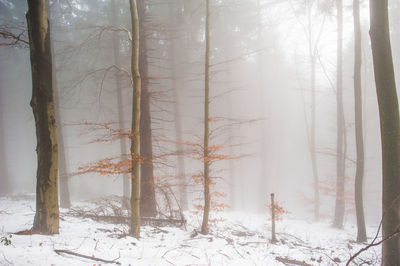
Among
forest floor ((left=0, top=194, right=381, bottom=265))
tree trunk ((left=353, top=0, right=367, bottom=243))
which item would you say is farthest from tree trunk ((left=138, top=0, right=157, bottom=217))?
tree trunk ((left=353, top=0, right=367, bottom=243))

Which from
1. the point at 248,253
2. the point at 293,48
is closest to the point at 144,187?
the point at 248,253

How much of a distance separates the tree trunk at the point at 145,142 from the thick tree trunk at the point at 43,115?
128 inches

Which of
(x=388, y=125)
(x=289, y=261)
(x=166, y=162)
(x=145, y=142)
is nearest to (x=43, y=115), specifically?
(x=145, y=142)

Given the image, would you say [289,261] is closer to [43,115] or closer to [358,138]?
[358,138]

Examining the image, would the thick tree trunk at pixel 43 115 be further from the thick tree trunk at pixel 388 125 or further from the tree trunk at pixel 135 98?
the thick tree trunk at pixel 388 125

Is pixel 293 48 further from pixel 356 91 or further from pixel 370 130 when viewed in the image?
pixel 370 130

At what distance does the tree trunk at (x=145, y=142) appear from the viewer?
753cm

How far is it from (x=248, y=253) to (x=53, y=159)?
5.07 meters

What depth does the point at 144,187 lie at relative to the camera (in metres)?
7.62

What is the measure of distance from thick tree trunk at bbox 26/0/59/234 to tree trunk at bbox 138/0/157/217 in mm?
3258

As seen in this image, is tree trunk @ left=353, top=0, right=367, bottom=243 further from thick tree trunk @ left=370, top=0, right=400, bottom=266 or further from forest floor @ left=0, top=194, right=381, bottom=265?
thick tree trunk @ left=370, top=0, right=400, bottom=266

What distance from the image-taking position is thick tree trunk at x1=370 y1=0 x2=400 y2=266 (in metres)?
4.09

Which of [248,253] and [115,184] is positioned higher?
[248,253]

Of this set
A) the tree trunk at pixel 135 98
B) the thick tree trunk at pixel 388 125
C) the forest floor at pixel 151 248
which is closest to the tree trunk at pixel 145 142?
the forest floor at pixel 151 248
